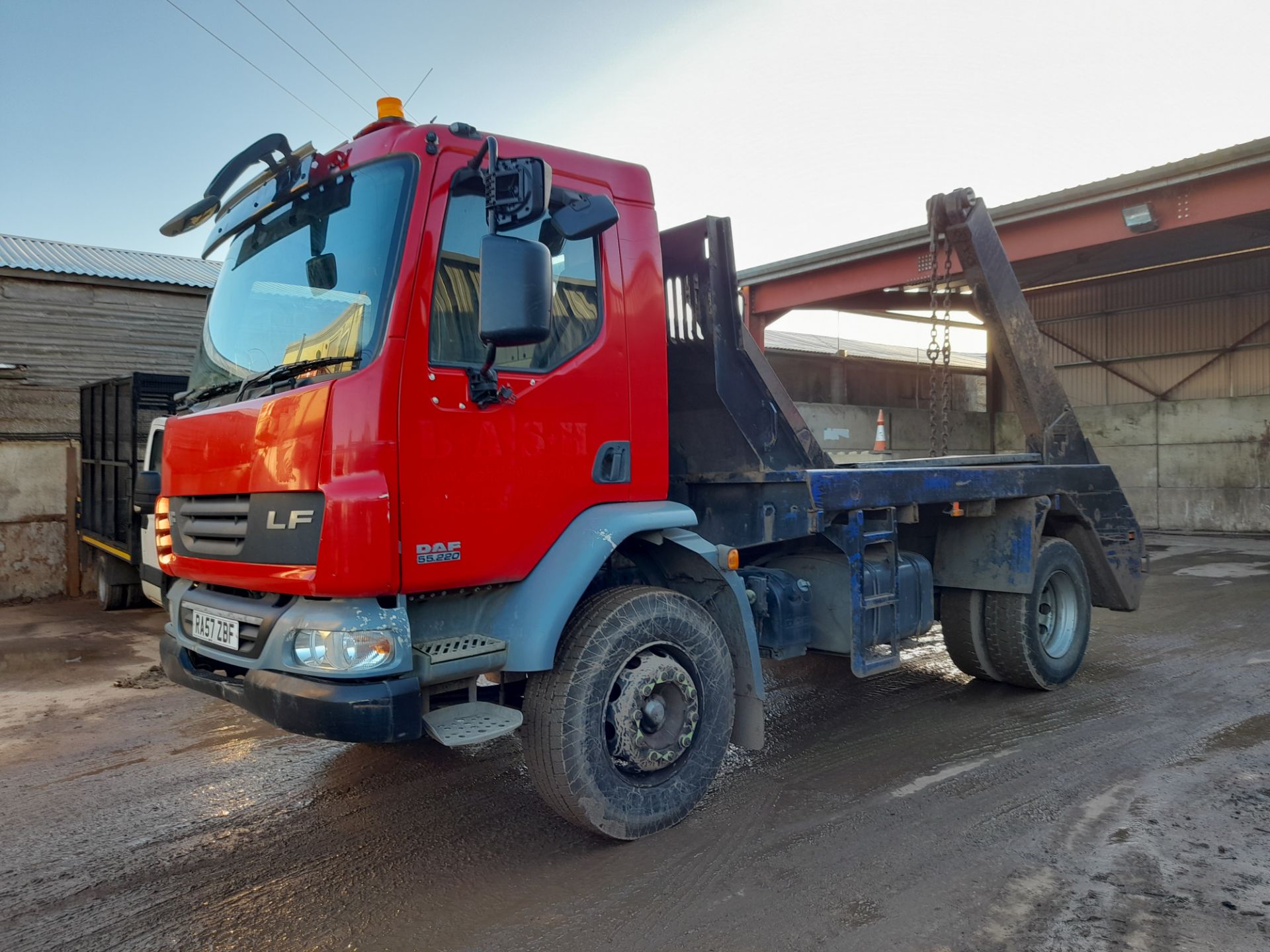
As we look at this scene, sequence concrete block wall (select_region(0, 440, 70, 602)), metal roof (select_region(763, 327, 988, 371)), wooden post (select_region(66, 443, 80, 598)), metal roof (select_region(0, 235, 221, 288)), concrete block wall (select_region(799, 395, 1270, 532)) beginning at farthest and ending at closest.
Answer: metal roof (select_region(763, 327, 988, 371)) < concrete block wall (select_region(799, 395, 1270, 532)) < metal roof (select_region(0, 235, 221, 288)) < wooden post (select_region(66, 443, 80, 598)) < concrete block wall (select_region(0, 440, 70, 602))

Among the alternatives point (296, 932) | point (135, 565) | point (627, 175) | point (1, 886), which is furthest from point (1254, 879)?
point (135, 565)

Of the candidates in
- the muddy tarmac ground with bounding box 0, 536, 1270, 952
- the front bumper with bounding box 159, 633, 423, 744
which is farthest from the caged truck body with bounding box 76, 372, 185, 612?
the front bumper with bounding box 159, 633, 423, 744

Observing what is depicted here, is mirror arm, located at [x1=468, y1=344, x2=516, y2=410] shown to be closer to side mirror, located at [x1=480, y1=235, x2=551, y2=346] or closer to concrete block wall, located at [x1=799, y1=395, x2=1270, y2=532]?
side mirror, located at [x1=480, y1=235, x2=551, y2=346]

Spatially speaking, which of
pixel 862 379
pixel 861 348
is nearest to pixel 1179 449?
pixel 862 379

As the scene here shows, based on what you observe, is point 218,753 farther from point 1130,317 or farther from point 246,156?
point 1130,317

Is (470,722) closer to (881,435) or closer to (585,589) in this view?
(585,589)

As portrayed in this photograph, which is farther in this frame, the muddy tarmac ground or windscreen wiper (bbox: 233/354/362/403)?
windscreen wiper (bbox: 233/354/362/403)

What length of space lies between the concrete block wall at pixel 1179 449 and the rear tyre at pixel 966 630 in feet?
38.9

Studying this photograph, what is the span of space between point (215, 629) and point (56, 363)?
10124mm

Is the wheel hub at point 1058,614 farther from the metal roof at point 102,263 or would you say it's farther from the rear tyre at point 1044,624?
the metal roof at point 102,263

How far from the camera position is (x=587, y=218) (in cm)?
338

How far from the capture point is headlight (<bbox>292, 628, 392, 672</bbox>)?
2.98m

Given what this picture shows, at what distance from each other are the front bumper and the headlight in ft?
0.19

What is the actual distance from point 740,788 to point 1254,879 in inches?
79.0
